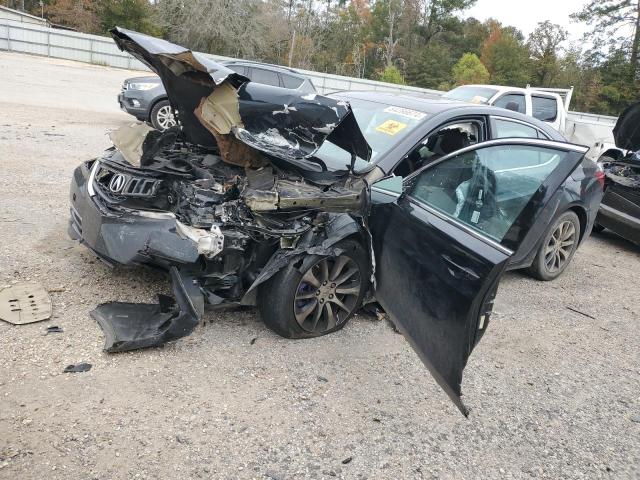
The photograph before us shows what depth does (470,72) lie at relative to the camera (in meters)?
41.8

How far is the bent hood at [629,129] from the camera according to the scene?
6.67 meters

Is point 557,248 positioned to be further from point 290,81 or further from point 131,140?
point 290,81

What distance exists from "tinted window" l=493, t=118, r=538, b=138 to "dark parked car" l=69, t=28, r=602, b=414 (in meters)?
0.95

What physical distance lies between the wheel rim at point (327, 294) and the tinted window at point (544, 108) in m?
7.82

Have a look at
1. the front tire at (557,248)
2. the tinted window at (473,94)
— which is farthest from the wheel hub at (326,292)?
the tinted window at (473,94)

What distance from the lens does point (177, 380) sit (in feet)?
9.30

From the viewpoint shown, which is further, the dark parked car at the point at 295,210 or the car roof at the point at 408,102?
the car roof at the point at 408,102

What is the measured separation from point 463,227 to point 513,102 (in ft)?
25.3

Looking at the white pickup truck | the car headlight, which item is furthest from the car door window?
the car headlight

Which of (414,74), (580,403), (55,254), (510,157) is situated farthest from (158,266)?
(414,74)

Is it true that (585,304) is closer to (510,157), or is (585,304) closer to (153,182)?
(510,157)

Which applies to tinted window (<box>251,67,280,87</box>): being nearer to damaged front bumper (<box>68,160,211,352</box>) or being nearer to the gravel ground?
the gravel ground

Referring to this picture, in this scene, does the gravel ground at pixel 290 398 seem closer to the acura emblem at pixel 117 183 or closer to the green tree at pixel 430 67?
the acura emblem at pixel 117 183

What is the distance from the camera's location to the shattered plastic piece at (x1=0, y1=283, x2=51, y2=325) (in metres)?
3.15
